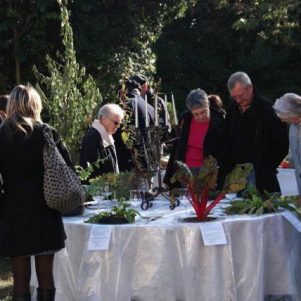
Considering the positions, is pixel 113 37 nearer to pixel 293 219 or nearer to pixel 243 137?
pixel 243 137

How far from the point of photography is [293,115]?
4988 millimetres

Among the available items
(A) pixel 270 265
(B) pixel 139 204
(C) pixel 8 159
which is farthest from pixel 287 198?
(C) pixel 8 159

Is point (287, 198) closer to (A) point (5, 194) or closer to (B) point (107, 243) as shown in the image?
(B) point (107, 243)

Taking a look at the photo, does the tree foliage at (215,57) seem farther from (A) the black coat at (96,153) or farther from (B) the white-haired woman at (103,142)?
(A) the black coat at (96,153)

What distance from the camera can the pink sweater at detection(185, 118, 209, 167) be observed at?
566 centimetres

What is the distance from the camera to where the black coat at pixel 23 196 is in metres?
3.78

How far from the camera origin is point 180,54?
22.8 meters

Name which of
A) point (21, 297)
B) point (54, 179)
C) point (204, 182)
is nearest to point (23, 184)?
point (54, 179)

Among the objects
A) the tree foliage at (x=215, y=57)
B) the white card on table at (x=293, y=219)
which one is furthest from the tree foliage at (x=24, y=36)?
the tree foliage at (x=215, y=57)

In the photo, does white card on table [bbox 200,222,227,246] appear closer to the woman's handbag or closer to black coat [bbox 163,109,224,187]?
the woman's handbag

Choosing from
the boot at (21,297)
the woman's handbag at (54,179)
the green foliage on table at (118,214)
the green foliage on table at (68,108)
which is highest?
the green foliage on table at (68,108)

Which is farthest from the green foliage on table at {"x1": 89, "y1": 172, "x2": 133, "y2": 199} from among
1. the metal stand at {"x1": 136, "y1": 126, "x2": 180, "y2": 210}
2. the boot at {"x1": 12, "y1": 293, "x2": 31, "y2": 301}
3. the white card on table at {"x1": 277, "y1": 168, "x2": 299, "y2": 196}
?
the white card on table at {"x1": 277, "y1": 168, "x2": 299, "y2": 196}

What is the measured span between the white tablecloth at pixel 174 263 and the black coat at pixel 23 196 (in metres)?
0.49

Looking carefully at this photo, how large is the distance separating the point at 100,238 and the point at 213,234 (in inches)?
25.3
